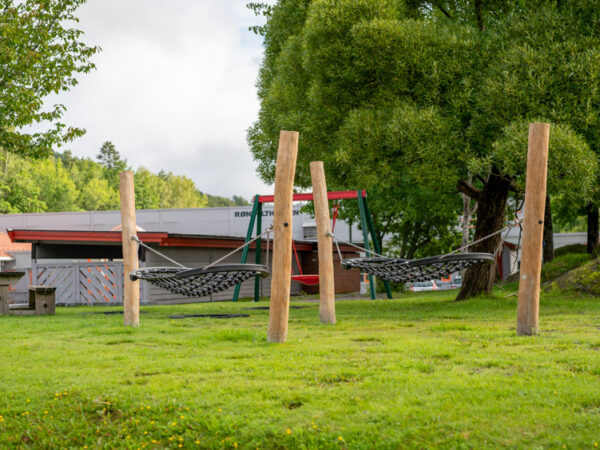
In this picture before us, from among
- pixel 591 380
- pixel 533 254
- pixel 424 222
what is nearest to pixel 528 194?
pixel 533 254

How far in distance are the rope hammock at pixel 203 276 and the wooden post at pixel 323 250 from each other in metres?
2.06

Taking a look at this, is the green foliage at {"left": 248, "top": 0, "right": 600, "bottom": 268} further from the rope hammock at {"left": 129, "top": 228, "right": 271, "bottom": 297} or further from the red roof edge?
the red roof edge

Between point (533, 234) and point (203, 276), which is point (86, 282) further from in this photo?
point (533, 234)

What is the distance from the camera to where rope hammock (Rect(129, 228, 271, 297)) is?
347 inches

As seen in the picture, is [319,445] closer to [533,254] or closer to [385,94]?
[533,254]

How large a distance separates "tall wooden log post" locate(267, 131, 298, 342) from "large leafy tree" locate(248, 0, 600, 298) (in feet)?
18.7

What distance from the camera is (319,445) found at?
14.9 ft

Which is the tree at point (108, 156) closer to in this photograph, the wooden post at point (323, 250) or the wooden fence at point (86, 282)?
the wooden fence at point (86, 282)

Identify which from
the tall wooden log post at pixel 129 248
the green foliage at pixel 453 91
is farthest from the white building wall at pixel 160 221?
the tall wooden log post at pixel 129 248

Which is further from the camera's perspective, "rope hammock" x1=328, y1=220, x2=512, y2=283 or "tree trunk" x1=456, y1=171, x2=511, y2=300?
"tree trunk" x1=456, y1=171, x2=511, y2=300

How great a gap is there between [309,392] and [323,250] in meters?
6.01

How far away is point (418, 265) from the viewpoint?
9562 mm

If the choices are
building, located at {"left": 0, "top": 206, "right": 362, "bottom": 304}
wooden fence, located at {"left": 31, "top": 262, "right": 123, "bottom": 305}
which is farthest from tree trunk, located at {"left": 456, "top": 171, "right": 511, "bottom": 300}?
wooden fence, located at {"left": 31, "top": 262, "right": 123, "bottom": 305}

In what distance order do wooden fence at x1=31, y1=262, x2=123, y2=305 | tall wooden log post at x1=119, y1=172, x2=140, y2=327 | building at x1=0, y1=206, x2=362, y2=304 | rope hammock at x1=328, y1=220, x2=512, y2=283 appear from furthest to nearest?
wooden fence at x1=31, y1=262, x2=123, y2=305
building at x1=0, y1=206, x2=362, y2=304
tall wooden log post at x1=119, y1=172, x2=140, y2=327
rope hammock at x1=328, y1=220, x2=512, y2=283
